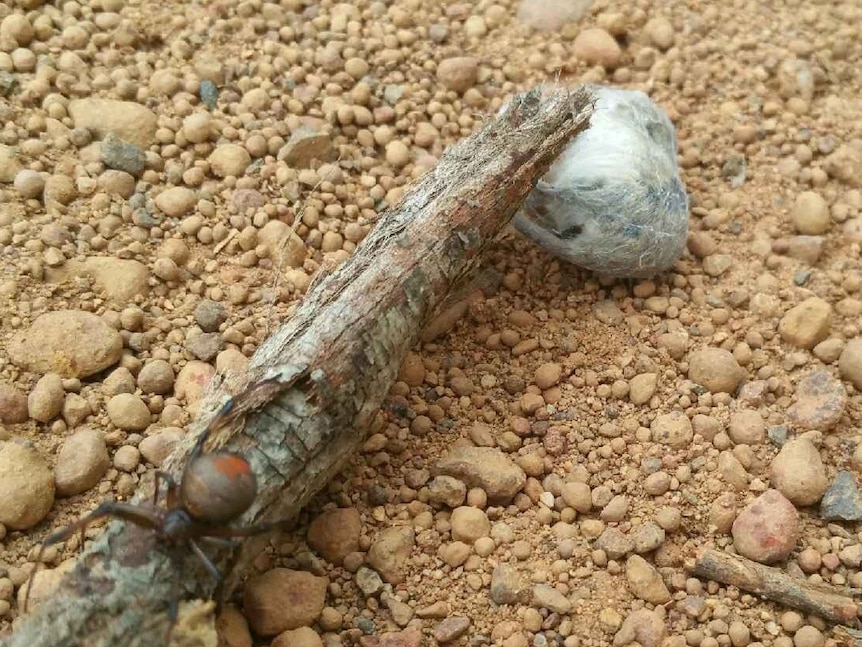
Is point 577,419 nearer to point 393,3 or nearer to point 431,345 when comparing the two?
point 431,345

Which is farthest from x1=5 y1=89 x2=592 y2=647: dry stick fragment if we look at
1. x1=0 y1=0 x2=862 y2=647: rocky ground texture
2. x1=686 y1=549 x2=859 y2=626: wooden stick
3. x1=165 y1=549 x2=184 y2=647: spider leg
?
x1=686 y1=549 x2=859 y2=626: wooden stick

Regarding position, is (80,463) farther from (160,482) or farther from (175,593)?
(175,593)

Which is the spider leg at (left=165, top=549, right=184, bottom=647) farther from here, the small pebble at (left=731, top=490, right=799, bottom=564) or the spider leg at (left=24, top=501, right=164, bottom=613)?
the small pebble at (left=731, top=490, right=799, bottom=564)

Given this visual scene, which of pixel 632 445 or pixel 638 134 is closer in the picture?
pixel 632 445

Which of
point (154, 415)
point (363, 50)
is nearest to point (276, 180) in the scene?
point (363, 50)

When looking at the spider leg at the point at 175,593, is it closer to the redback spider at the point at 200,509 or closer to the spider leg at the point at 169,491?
the redback spider at the point at 200,509

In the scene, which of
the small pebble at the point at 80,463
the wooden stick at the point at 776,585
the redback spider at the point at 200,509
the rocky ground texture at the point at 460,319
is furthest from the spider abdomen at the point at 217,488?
the wooden stick at the point at 776,585
